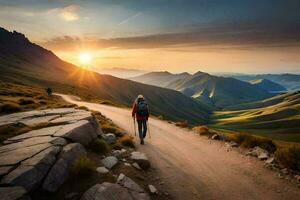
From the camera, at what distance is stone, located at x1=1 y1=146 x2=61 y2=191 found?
323 inches

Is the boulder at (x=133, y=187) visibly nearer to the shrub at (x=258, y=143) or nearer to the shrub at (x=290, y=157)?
the shrub at (x=290, y=157)

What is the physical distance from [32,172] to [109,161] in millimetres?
4137

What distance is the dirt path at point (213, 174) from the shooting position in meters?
10.7

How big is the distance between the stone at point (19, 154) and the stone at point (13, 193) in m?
1.62

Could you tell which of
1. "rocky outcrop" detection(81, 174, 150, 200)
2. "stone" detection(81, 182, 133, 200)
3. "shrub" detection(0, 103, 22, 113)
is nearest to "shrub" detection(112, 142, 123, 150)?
"rocky outcrop" detection(81, 174, 150, 200)

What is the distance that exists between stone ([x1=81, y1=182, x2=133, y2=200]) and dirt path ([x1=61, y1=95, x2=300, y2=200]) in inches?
98.5

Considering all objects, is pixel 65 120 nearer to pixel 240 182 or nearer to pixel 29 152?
pixel 29 152

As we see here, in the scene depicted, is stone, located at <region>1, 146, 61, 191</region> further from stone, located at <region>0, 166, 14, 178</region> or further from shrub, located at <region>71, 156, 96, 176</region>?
shrub, located at <region>71, 156, 96, 176</region>

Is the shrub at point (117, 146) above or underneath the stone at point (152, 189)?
above

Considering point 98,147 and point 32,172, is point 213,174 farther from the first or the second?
point 32,172

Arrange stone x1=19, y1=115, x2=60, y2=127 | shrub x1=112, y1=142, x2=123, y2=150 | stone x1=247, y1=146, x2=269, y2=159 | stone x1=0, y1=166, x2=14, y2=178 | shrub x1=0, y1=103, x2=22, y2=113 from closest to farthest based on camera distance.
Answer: stone x1=0, y1=166, x2=14, y2=178
stone x1=247, y1=146, x2=269, y2=159
shrub x1=112, y1=142, x2=123, y2=150
stone x1=19, y1=115, x2=60, y2=127
shrub x1=0, y1=103, x2=22, y2=113

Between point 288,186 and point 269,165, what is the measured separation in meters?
2.24

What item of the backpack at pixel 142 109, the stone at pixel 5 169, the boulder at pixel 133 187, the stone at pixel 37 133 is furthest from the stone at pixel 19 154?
the backpack at pixel 142 109

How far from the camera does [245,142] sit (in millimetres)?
17500
